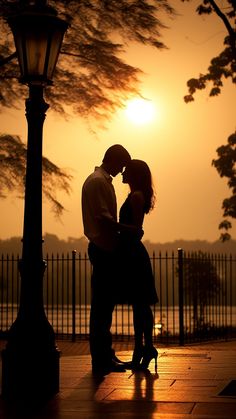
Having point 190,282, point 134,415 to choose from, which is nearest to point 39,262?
point 134,415

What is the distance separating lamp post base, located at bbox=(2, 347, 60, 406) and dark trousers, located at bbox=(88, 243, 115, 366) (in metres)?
1.11

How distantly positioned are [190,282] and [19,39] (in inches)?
617

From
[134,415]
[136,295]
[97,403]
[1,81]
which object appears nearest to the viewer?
[134,415]

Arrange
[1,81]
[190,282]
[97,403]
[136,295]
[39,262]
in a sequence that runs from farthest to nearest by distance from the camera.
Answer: [190,282], [1,81], [136,295], [39,262], [97,403]

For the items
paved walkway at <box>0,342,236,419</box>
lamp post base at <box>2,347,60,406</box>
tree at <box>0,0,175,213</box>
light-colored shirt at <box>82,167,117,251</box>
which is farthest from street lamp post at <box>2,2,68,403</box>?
tree at <box>0,0,175,213</box>

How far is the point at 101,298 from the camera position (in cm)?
708

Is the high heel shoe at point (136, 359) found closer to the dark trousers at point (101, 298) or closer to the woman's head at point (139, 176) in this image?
the dark trousers at point (101, 298)

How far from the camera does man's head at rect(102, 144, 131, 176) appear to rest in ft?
23.3

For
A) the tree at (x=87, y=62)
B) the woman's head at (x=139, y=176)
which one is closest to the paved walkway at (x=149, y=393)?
the woman's head at (x=139, y=176)

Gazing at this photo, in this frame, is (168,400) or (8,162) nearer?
(168,400)

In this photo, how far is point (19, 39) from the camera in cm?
621

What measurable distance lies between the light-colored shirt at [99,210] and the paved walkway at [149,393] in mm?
1258

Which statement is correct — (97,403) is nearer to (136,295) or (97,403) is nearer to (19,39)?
(136,295)

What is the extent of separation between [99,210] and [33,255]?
42.0 inches
